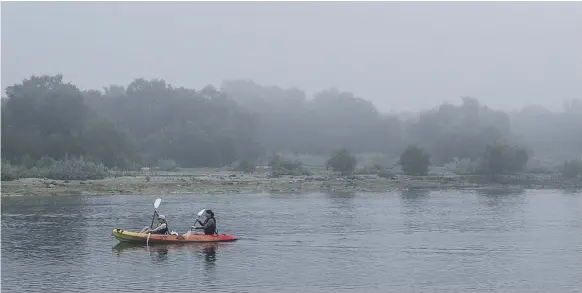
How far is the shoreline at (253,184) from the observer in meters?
78.0

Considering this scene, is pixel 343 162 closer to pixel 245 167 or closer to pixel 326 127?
pixel 245 167

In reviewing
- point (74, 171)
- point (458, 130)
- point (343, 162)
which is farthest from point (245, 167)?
point (458, 130)

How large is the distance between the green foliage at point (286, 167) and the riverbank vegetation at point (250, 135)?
0.15m

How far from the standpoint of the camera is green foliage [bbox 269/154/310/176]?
335 feet

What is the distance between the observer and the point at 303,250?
42250 mm

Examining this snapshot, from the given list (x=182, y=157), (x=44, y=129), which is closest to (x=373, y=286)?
(x=44, y=129)

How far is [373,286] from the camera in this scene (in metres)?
33.1

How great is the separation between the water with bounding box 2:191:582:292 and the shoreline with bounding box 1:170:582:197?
822cm

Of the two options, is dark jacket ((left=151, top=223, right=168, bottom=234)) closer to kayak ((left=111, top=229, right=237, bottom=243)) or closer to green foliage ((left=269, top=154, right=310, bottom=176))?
kayak ((left=111, top=229, right=237, bottom=243))

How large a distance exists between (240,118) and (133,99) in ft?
68.8

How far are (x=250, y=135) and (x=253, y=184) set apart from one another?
51.9 m

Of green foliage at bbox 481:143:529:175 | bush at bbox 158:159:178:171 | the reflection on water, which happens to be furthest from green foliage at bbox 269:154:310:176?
the reflection on water

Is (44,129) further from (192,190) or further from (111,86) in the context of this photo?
(111,86)

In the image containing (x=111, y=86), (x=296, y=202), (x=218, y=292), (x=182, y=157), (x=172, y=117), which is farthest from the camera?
(x=111, y=86)
